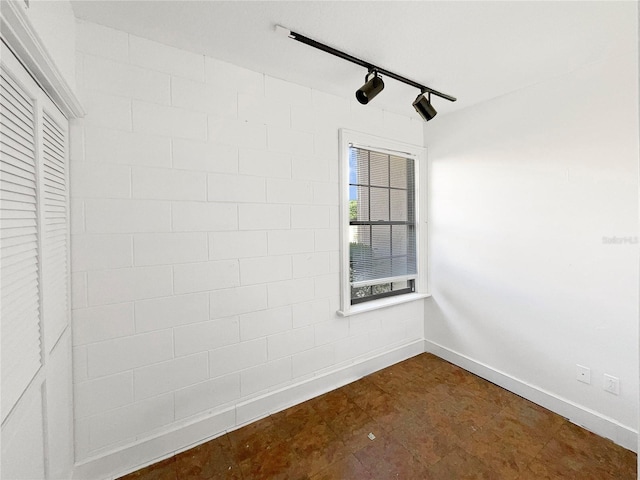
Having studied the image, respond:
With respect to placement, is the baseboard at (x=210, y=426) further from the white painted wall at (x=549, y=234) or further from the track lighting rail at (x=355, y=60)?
the track lighting rail at (x=355, y=60)

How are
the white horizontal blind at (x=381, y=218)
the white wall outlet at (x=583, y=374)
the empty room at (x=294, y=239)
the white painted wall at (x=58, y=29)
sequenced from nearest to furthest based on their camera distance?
1. the white painted wall at (x=58, y=29)
2. the empty room at (x=294, y=239)
3. the white wall outlet at (x=583, y=374)
4. the white horizontal blind at (x=381, y=218)

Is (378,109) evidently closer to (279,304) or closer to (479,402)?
(279,304)

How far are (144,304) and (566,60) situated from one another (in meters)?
3.13

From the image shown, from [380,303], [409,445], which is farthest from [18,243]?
[380,303]

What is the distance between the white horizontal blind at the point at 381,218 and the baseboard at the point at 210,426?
83cm

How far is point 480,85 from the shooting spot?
214cm

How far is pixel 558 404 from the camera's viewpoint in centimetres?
201

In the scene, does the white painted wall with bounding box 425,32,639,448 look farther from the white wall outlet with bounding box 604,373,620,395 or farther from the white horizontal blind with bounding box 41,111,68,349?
the white horizontal blind with bounding box 41,111,68,349

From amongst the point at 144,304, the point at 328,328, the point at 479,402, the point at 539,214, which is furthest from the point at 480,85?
the point at 144,304

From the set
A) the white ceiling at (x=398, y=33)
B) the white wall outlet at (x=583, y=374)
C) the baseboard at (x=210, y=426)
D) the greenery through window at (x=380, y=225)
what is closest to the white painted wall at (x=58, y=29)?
the white ceiling at (x=398, y=33)

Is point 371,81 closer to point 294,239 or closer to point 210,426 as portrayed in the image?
point 294,239

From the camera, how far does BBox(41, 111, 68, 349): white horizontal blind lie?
115cm

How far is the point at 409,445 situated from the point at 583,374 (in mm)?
1353

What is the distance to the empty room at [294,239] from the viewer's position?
1293mm
